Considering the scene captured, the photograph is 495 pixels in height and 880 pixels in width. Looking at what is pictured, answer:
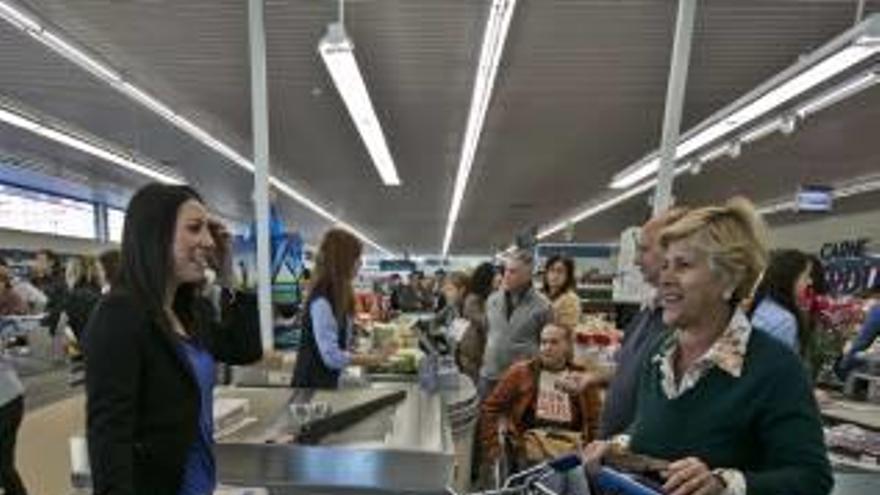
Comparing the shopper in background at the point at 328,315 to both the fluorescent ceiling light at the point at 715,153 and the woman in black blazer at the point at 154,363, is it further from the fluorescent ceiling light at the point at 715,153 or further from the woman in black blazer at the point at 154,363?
the fluorescent ceiling light at the point at 715,153

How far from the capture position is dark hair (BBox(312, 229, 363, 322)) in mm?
3775

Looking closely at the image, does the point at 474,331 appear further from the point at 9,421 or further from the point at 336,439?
the point at 336,439

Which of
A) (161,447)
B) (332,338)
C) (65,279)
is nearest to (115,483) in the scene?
(161,447)

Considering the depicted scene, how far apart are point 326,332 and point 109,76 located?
675 centimetres

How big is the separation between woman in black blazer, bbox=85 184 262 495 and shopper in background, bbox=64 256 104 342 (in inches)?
157

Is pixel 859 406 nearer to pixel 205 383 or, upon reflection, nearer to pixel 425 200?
pixel 205 383

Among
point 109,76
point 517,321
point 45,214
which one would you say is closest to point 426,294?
point 109,76

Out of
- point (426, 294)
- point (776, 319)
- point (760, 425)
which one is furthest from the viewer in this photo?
point (426, 294)

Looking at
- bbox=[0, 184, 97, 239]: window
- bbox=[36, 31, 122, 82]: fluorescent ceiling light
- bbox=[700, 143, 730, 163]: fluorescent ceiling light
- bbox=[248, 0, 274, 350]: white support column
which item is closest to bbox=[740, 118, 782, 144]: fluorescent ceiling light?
bbox=[700, 143, 730, 163]: fluorescent ceiling light

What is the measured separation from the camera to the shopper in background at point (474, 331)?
6582 millimetres

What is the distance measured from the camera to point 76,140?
12.7 m

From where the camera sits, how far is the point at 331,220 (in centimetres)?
2659

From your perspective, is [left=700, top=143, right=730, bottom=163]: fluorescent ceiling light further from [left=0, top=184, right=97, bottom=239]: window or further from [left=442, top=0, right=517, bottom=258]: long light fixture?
[left=0, top=184, right=97, bottom=239]: window

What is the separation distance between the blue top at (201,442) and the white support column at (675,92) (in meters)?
5.03
